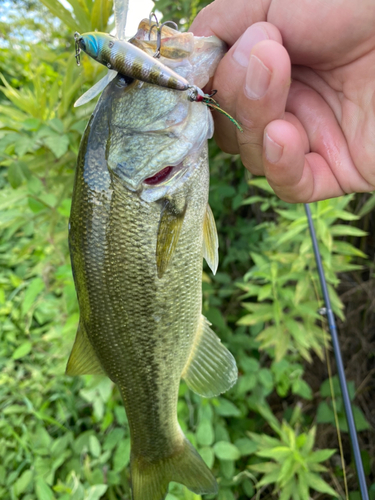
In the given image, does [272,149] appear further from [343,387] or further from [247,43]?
[343,387]

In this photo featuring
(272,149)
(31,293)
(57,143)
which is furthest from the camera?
(31,293)

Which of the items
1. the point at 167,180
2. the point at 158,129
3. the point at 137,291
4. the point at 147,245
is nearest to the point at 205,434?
the point at 137,291

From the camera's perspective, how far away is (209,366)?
1128mm

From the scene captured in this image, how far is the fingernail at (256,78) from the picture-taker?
793 millimetres

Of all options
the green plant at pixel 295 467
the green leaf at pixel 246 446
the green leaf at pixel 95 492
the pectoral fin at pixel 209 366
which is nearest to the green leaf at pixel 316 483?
the green plant at pixel 295 467

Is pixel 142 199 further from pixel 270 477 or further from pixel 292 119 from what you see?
pixel 270 477

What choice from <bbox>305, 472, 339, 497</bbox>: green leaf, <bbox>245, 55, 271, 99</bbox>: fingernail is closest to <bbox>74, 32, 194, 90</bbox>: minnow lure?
<bbox>245, 55, 271, 99</bbox>: fingernail

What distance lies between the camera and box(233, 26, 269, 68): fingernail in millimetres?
847

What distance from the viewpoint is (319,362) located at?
2400 mm

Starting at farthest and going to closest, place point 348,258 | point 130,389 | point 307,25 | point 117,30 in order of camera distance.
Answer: point 348,258 < point 130,389 < point 307,25 < point 117,30

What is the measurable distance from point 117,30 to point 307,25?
20.1 inches

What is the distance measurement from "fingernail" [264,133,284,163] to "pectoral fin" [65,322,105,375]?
79 centimetres

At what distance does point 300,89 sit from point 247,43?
38cm

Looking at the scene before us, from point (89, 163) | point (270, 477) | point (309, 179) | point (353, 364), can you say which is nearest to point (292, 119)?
point (309, 179)
